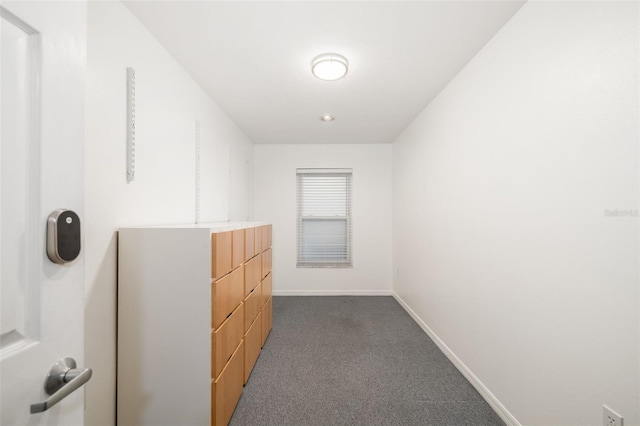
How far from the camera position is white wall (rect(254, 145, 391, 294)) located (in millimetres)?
4305

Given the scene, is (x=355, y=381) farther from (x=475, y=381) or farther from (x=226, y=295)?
(x=226, y=295)

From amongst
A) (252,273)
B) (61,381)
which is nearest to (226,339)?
(252,273)

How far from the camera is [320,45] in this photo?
5.89 feet

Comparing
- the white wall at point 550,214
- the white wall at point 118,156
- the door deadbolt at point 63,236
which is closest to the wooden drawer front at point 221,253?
the white wall at point 118,156

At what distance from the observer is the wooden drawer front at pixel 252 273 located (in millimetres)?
2043

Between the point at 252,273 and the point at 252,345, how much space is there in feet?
1.97

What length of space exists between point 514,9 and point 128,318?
282cm

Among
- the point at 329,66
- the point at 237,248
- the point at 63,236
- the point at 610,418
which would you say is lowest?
the point at 610,418

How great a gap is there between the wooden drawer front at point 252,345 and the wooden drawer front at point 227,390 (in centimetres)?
9

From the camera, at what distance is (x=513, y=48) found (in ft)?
5.10

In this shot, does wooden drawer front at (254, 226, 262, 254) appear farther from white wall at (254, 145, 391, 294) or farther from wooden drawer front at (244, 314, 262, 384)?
white wall at (254, 145, 391, 294)

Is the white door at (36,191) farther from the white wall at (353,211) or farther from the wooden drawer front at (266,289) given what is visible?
the white wall at (353,211)

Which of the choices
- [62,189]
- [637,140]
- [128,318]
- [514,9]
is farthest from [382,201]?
[62,189]

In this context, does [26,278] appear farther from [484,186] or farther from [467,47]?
[467,47]
